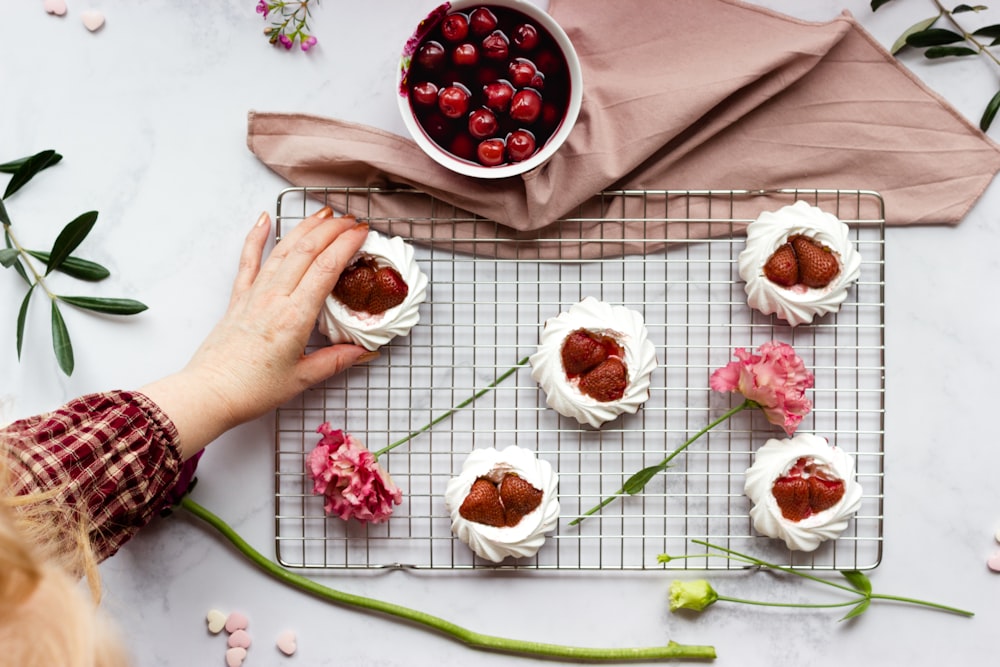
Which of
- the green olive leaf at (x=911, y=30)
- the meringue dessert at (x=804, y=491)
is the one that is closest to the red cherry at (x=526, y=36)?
the green olive leaf at (x=911, y=30)

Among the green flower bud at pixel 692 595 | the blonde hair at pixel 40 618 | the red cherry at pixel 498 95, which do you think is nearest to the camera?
the blonde hair at pixel 40 618

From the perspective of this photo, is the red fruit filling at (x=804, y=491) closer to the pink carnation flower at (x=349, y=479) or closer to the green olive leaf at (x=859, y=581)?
the green olive leaf at (x=859, y=581)

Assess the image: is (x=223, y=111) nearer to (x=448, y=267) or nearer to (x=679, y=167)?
(x=448, y=267)

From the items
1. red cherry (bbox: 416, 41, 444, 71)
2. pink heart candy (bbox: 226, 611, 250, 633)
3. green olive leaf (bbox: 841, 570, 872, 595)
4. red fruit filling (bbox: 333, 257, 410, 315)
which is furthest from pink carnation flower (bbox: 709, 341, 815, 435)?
pink heart candy (bbox: 226, 611, 250, 633)

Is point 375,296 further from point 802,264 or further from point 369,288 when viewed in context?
point 802,264

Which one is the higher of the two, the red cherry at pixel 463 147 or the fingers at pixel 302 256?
the red cherry at pixel 463 147

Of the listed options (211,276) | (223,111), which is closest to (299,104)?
(223,111)
